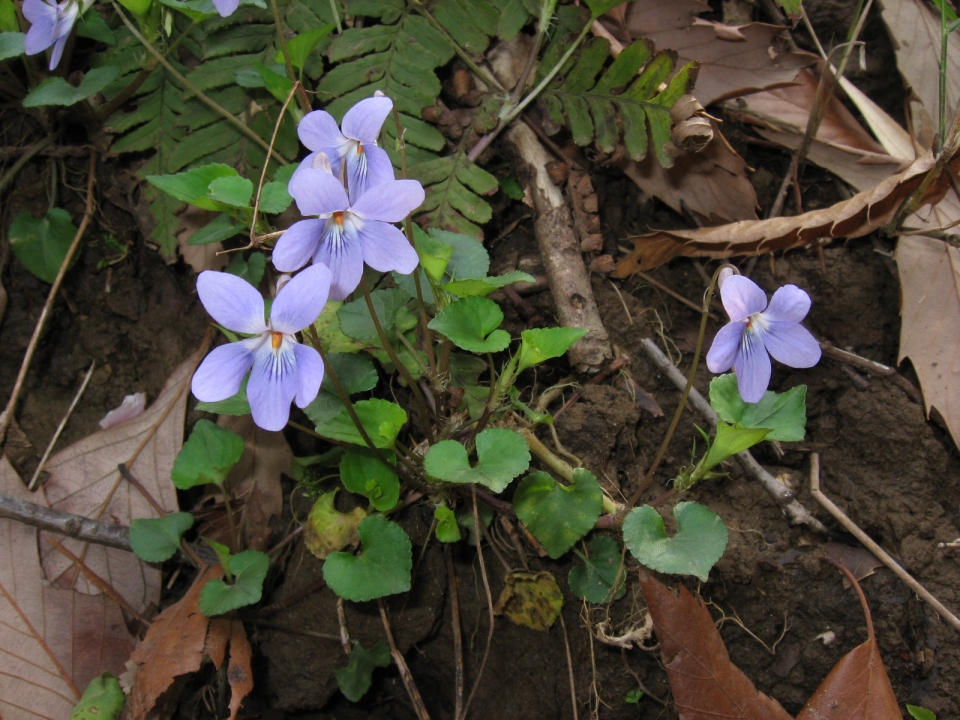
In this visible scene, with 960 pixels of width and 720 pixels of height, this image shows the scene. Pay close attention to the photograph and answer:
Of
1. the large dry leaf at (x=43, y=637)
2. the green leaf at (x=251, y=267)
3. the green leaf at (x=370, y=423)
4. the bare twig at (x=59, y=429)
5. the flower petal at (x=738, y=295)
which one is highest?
the flower petal at (x=738, y=295)

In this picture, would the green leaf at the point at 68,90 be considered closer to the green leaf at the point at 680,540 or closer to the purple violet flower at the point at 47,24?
the purple violet flower at the point at 47,24

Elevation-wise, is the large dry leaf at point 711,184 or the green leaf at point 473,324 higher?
the large dry leaf at point 711,184

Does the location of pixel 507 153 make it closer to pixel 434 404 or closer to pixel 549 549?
pixel 434 404

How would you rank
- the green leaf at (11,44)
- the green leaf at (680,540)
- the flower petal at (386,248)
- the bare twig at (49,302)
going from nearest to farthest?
1. the flower petal at (386,248)
2. the green leaf at (680,540)
3. the green leaf at (11,44)
4. the bare twig at (49,302)

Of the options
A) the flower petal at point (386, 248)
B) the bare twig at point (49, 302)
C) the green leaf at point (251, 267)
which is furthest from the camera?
the bare twig at point (49, 302)

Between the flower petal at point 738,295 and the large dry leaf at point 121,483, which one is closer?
the flower petal at point 738,295

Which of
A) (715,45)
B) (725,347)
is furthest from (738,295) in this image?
(715,45)

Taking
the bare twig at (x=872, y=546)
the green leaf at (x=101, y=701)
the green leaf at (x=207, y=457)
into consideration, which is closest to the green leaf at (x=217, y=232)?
the green leaf at (x=207, y=457)

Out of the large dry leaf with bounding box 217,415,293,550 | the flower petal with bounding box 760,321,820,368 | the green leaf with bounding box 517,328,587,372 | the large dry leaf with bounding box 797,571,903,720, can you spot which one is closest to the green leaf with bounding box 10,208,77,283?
the large dry leaf with bounding box 217,415,293,550
